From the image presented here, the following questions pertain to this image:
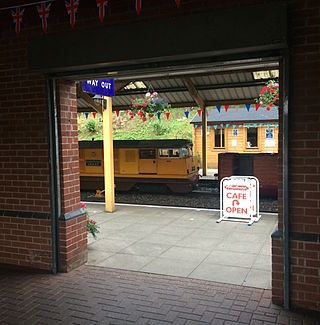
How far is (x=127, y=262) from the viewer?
582cm

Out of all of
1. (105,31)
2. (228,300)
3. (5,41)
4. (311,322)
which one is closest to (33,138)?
(5,41)

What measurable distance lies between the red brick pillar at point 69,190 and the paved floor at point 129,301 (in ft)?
1.03

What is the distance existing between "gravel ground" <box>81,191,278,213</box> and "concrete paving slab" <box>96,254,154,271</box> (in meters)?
4.92

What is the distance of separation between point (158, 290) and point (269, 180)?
846 centimetres

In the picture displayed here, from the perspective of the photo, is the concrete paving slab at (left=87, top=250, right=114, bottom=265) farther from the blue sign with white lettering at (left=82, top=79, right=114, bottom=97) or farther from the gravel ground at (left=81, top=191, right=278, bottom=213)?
the gravel ground at (left=81, top=191, right=278, bottom=213)

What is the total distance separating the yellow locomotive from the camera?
13562 mm

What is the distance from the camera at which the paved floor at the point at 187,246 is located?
5.38 m

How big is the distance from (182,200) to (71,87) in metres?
7.50

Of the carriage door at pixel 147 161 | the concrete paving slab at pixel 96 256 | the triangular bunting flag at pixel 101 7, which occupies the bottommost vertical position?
the concrete paving slab at pixel 96 256

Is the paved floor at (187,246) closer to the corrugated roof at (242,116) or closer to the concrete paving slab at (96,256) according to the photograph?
the concrete paving slab at (96,256)

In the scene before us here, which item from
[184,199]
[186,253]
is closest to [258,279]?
[186,253]

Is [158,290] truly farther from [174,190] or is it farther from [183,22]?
[174,190]

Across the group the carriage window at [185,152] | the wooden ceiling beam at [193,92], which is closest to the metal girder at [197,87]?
the wooden ceiling beam at [193,92]

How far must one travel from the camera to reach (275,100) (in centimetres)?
1218
